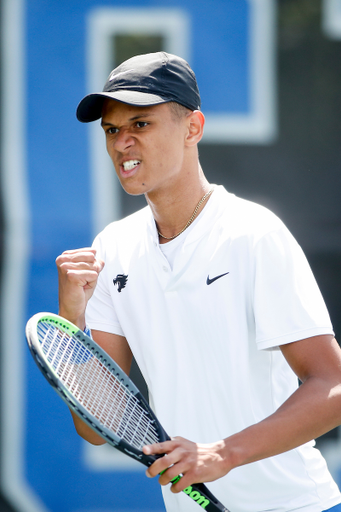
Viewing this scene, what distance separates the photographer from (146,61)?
1891 millimetres

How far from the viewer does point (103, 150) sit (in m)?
3.48

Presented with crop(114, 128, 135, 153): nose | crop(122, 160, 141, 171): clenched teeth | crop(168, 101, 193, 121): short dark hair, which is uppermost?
crop(168, 101, 193, 121): short dark hair

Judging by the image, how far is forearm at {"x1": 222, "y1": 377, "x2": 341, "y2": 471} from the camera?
1.53m

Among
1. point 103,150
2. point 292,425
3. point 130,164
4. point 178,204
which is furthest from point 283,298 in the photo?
point 103,150

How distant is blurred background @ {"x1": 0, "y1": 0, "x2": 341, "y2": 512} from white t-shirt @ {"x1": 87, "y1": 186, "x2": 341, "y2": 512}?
153 cm

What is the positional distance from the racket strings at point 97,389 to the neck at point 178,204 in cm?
46

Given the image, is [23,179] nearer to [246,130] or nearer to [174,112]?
[246,130]

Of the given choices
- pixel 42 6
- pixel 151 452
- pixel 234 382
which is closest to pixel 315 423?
pixel 234 382

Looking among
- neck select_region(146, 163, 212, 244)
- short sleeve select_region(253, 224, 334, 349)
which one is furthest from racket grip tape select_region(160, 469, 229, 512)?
neck select_region(146, 163, 212, 244)

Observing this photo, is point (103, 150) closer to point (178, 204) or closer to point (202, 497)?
point (178, 204)

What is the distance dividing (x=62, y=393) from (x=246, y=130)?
238cm

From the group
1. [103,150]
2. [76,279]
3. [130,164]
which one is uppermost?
[103,150]

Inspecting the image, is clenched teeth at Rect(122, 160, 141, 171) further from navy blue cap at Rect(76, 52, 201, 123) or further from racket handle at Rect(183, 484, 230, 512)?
racket handle at Rect(183, 484, 230, 512)

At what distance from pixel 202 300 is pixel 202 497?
1.73 feet
